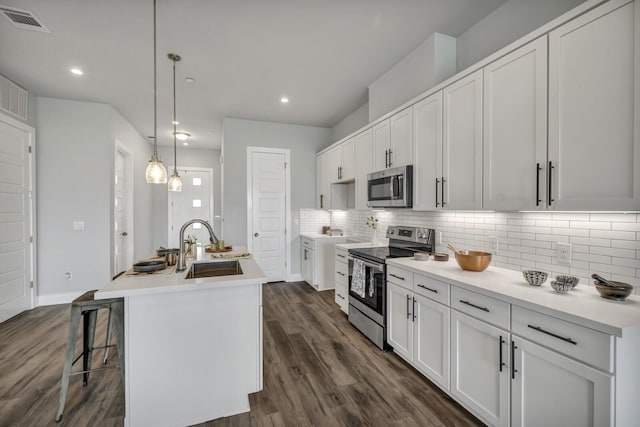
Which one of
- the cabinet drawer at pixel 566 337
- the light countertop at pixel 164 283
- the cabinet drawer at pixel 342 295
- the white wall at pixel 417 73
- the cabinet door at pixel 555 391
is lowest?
the cabinet drawer at pixel 342 295

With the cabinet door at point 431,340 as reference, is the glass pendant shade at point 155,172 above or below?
above

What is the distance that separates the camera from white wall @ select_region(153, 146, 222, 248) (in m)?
6.80

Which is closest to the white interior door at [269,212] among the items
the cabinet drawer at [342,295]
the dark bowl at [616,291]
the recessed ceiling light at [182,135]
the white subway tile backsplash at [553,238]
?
the cabinet drawer at [342,295]

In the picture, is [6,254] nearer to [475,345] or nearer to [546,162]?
[475,345]

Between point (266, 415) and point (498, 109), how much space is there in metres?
2.60

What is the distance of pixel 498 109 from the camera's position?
190 cm

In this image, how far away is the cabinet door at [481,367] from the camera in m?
1.56

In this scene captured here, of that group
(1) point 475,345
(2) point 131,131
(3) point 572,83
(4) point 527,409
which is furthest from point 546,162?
(2) point 131,131

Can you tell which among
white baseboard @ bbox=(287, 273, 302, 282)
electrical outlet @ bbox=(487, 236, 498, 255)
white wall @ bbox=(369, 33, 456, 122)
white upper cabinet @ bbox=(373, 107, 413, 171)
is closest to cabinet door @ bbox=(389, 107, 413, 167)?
white upper cabinet @ bbox=(373, 107, 413, 171)

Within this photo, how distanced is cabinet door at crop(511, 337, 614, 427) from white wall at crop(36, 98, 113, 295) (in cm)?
501

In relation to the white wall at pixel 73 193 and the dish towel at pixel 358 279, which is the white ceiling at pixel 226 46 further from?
the dish towel at pixel 358 279

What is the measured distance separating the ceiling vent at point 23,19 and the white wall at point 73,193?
1.88 m

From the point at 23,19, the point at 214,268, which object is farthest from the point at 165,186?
the point at 214,268

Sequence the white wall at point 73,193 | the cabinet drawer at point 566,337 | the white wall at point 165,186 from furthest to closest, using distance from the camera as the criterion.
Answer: the white wall at point 165,186 < the white wall at point 73,193 < the cabinet drawer at point 566,337
